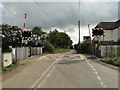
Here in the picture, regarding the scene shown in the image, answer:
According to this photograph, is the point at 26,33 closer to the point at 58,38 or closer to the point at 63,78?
the point at 63,78

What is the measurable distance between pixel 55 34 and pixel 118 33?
2920 cm

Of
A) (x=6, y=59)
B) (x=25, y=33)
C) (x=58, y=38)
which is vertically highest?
(x=58, y=38)

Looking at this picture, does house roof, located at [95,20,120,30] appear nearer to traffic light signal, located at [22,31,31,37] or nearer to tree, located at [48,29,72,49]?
tree, located at [48,29,72,49]

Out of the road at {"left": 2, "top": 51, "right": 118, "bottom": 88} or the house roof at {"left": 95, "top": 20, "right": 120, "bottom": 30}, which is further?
the house roof at {"left": 95, "top": 20, "right": 120, "bottom": 30}

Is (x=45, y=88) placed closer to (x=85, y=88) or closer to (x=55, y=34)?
(x=85, y=88)

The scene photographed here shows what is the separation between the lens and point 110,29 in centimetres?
5775

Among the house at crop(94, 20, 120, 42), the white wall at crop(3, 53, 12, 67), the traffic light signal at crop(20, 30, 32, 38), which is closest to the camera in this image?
the white wall at crop(3, 53, 12, 67)

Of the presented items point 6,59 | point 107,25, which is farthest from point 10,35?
point 6,59

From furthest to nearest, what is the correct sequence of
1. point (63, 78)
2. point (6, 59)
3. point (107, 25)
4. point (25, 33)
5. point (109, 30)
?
point (107, 25), point (109, 30), point (25, 33), point (6, 59), point (63, 78)

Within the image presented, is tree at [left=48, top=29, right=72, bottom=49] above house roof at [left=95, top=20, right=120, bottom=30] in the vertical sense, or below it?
below

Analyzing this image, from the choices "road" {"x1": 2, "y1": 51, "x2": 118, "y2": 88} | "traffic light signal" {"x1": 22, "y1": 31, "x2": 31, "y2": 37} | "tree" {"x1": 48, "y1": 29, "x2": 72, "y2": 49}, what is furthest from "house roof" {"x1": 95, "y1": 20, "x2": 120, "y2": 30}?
"road" {"x1": 2, "y1": 51, "x2": 118, "y2": 88}

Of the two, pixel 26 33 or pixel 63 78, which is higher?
pixel 26 33

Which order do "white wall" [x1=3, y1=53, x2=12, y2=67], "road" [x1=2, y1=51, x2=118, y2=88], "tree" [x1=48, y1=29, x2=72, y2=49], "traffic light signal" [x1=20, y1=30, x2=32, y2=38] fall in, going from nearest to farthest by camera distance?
"road" [x1=2, y1=51, x2=118, y2=88] → "white wall" [x1=3, y1=53, x2=12, y2=67] → "traffic light signal" [x1=20, y1=30, x2=32, y2=38] → "tree" [x1=48, y1=29, x2=72, y2=49]

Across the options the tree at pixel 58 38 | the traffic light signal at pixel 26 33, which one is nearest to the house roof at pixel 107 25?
the tree at pixel 58 38
